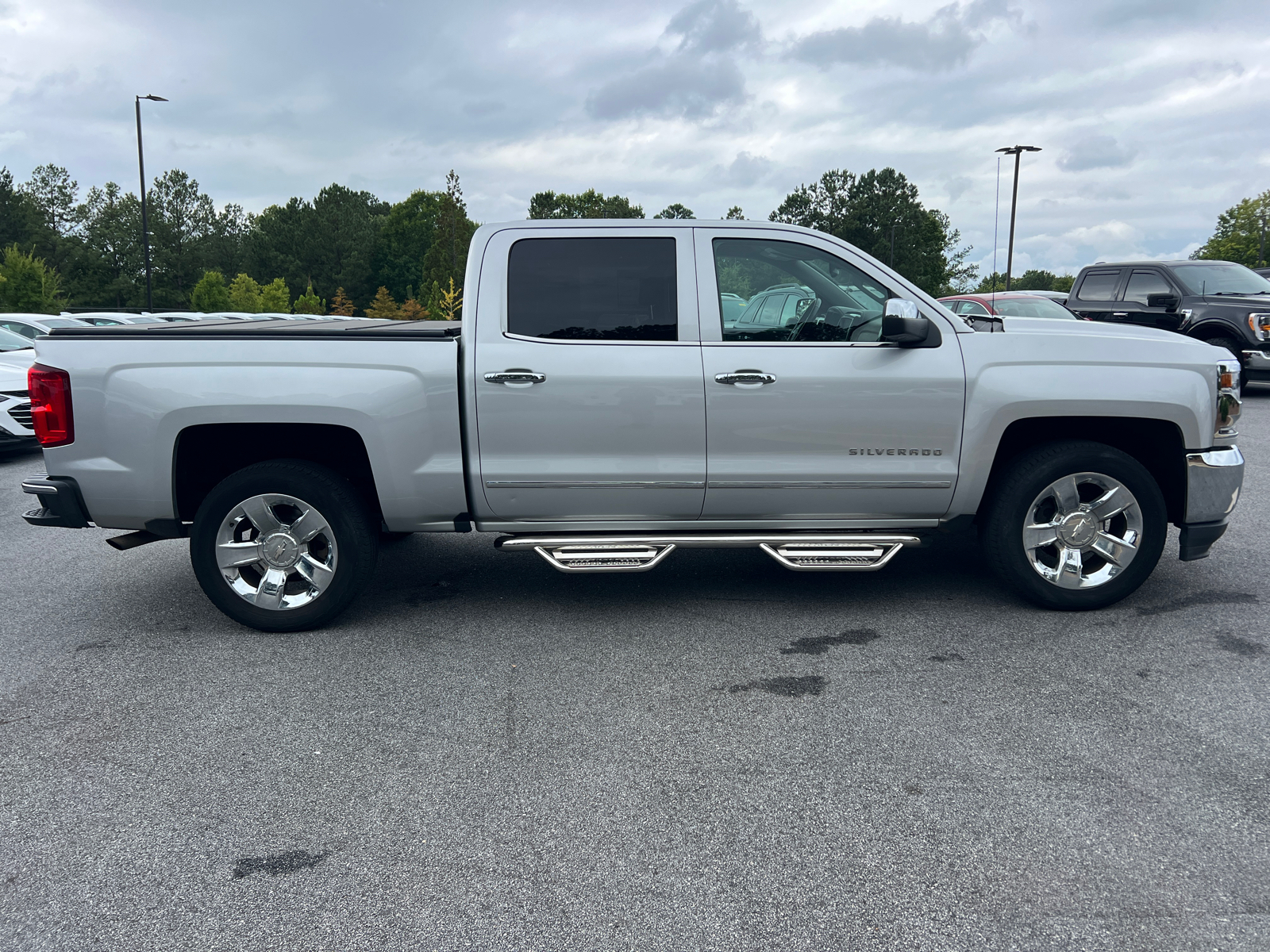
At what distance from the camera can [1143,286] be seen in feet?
47.9

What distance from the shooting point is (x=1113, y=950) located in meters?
2.37

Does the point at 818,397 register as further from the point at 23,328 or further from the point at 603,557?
the point at 23,328

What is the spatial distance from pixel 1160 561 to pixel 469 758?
4.65 meters

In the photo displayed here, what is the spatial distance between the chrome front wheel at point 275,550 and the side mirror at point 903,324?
9.52ft

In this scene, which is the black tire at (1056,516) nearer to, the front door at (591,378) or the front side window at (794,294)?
the front side window at (794,294)

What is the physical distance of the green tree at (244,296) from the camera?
52.4 meters

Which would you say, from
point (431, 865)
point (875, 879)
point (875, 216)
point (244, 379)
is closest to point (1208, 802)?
point (875, 879)

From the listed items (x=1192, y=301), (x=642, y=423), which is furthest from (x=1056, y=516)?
(x=1192, y=301)

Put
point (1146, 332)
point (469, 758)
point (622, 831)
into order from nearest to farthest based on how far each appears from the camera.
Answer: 1. point (622, 831)
2. point (469, 758)
3. point (1146, 332)

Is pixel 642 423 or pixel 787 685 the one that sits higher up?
pixel 642 423

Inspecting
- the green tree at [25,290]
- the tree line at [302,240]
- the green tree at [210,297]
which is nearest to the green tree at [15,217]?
the tree line at [302,240]

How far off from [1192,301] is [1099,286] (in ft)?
5.23

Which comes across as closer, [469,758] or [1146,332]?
[469,758]

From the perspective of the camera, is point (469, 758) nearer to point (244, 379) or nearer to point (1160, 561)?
point (244, 379)
